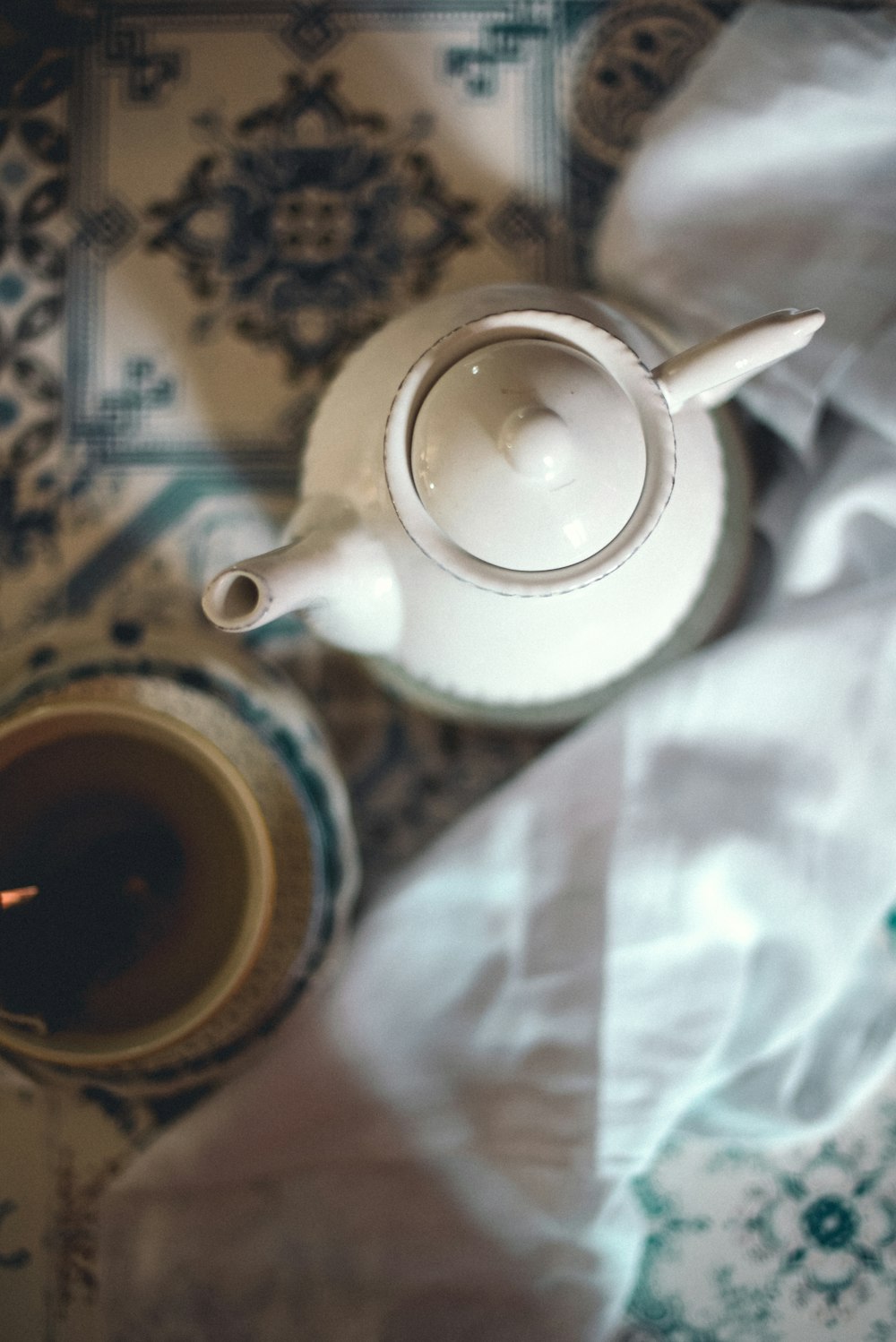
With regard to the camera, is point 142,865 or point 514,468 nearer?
point 514,468

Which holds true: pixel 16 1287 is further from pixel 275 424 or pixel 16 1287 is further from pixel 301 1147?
pixel 275 424

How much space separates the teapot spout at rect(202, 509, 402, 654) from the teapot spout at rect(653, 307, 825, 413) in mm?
124

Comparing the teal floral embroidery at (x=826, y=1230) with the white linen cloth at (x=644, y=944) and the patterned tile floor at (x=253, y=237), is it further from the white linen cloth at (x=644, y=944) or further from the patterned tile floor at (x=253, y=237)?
the patterned tile floor at (x=253, y=237)

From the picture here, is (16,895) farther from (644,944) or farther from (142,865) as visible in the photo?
(644,944)

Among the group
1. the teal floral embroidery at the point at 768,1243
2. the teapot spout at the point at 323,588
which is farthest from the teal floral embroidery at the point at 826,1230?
the teapot spout at the point at 323,588

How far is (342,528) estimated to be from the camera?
42 cm

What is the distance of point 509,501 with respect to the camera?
363mm

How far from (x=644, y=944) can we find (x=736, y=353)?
295 millimetres

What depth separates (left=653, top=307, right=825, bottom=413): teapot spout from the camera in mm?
375

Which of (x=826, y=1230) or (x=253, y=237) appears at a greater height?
(x=253, y=237)

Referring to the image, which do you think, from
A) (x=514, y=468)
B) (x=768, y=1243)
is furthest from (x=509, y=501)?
(x=768, y=1243)

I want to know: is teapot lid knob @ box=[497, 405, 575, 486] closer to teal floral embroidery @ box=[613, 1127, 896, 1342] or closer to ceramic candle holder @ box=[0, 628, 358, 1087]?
ceramic candle holder @ box=[0, 628, 358, 1087]

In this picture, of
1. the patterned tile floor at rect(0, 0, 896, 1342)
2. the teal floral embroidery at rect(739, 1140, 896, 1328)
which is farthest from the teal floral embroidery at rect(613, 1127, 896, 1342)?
the patterned tile floor at rect(0, 0, 896, 1342)

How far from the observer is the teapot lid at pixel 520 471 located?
1.18 ft
